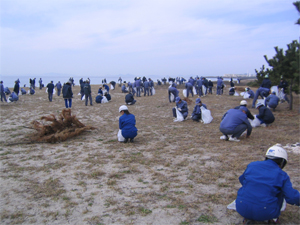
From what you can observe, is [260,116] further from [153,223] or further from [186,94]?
[186,94]

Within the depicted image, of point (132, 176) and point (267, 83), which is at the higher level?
point (267, 83)

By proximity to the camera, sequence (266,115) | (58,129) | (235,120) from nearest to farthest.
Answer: (235,120)
(58,129)
(266,115)

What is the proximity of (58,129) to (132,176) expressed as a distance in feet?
14.1

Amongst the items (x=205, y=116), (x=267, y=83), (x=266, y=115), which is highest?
(x=267, y=83)

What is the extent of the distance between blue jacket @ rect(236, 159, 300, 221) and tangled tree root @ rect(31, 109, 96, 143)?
6.15 m

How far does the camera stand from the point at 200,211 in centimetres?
372

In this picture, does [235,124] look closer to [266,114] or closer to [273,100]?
[266,114]

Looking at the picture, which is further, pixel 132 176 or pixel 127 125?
pixel 127 125

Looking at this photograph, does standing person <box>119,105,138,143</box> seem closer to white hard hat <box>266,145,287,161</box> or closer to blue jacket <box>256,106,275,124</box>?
white hard hat <box>266,145,287,161</box>

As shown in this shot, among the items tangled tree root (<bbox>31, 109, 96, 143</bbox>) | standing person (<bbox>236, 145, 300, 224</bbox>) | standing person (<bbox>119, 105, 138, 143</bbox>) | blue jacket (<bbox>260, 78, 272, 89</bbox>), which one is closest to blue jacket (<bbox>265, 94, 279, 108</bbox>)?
blue jacket (<bbox>260, 78, 272, 89</bbox>)

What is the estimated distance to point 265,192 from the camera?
306cm

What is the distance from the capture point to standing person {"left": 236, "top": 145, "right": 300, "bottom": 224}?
304 centimetres

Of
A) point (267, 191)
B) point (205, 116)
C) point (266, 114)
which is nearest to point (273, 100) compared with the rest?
point (266, 114)

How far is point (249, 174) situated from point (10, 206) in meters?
3.59
